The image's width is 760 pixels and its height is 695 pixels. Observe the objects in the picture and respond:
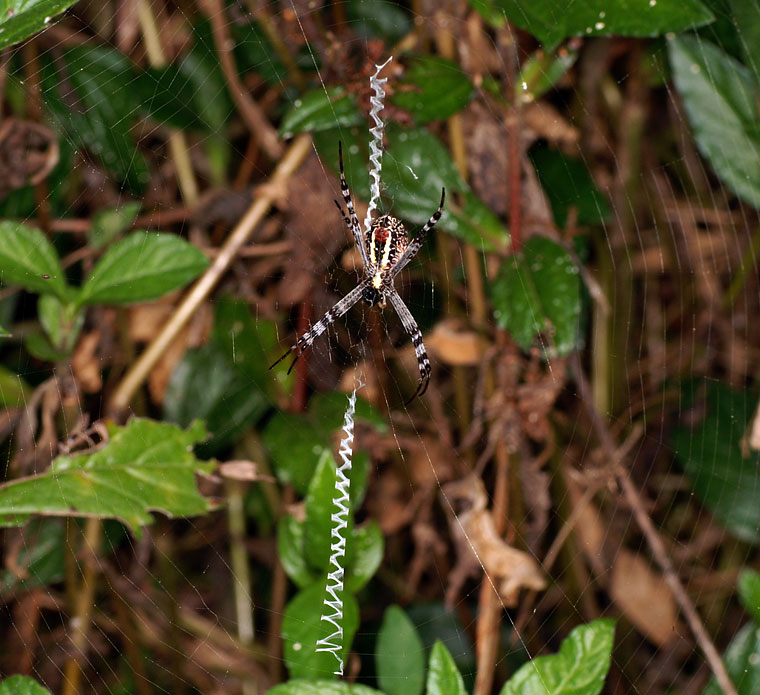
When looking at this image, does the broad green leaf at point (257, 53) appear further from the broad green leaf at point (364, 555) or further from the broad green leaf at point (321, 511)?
the broad green leaf at point (364, 555)

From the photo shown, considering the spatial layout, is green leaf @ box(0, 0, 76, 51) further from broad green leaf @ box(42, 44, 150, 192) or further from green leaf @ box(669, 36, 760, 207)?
green leaf @ box(669, 36, 760, 207)


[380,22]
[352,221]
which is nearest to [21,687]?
[352,221]

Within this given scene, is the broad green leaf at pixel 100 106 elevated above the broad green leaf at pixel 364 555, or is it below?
above

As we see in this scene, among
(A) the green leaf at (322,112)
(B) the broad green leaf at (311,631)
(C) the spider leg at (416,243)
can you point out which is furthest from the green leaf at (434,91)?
(B) the broad green leaf at (311,631)

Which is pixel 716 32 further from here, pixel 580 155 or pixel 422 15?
pixel 422 15

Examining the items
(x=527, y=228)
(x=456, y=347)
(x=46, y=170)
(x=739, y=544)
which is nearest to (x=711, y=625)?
(x=739, y=544)

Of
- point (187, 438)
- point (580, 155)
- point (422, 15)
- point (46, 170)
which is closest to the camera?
point (187, 438)
